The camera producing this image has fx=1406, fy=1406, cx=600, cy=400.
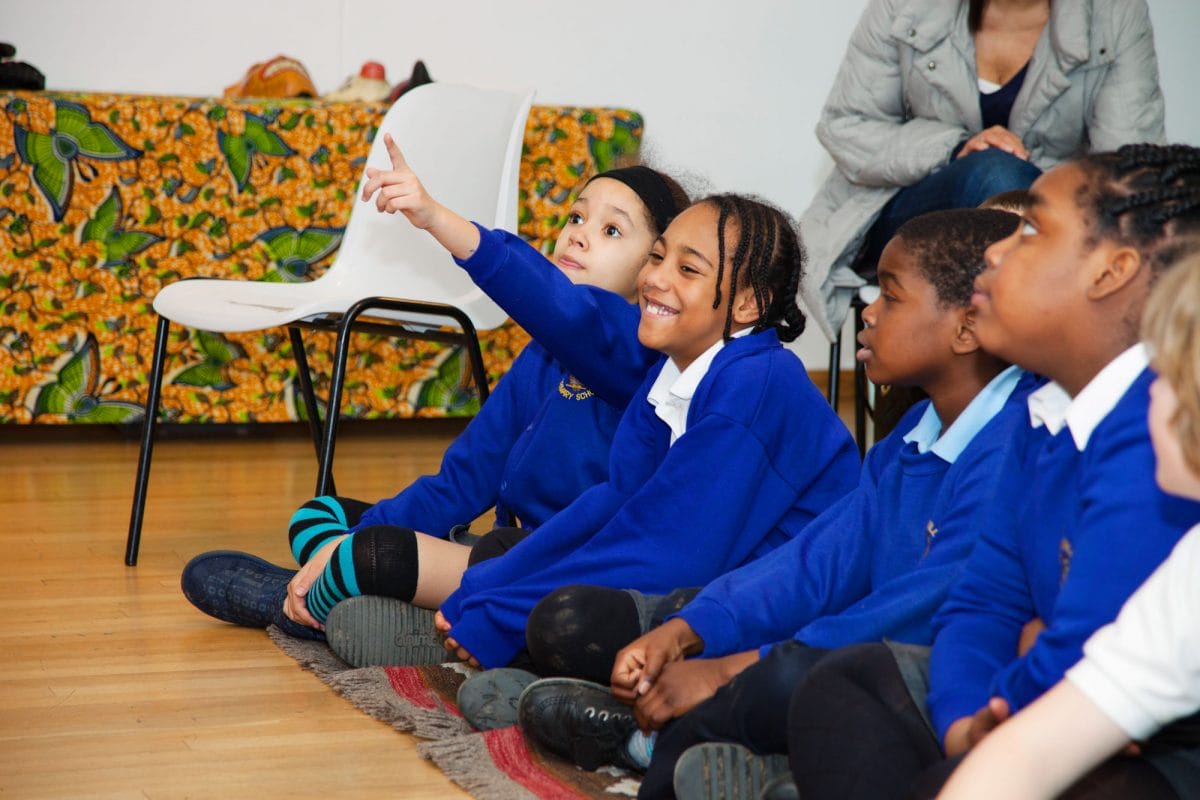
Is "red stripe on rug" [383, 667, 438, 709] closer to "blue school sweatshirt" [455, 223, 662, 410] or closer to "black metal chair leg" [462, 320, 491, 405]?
"blue school sweatshirt" [455, 223, 662, 410]

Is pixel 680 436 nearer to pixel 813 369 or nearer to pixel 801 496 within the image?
pixel 801 496

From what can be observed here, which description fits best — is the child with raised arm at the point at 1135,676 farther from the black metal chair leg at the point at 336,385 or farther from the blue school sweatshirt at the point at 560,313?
the black metal chair leg at the point at 336,385

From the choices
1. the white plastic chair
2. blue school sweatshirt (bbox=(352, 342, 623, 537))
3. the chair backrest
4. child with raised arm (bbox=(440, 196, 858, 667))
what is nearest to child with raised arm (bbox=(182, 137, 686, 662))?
blue school sweatshirt (bbox=(352, 342, 623, 537))

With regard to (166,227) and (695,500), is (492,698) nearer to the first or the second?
(695,500)

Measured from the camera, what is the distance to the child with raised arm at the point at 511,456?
5.46ft

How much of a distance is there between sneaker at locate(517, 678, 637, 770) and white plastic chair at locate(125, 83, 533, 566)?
2.81ft

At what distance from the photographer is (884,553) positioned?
4.12 feet

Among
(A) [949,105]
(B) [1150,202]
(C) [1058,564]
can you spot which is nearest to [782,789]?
(C) [1058,564]

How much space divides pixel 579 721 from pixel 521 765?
0.07 meters

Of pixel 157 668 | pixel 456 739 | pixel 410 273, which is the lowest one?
pixel 157 668

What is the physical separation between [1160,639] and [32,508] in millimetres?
2232

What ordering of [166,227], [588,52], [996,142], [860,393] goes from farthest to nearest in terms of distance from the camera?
[588,52] → [166,227] → [860,393] → [996,142]

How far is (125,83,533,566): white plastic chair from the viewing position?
84.4 inches

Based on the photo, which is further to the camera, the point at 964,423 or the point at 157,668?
the point at 157,668
